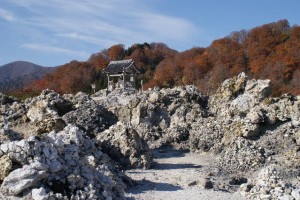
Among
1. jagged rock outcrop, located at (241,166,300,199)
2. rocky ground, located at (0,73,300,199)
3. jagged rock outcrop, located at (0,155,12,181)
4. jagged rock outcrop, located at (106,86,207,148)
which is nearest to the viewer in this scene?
jagged rock outcrop, located at (0,155,12,181)

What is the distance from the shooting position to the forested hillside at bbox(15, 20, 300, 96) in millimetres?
46844

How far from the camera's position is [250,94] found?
25.9 metres

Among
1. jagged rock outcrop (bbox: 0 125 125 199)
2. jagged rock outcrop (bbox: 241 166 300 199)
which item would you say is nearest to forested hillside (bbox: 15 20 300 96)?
jagged rock outcrop (bbox: 241 166 300 199)

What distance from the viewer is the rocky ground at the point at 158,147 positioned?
1009cm

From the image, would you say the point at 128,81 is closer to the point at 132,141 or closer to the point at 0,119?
the point at 0,119

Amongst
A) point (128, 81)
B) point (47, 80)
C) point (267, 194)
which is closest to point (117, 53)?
point (47, 80)

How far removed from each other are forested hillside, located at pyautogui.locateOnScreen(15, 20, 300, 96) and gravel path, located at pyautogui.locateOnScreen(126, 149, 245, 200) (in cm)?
2297

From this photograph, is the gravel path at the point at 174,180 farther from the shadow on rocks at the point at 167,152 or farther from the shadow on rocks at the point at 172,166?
the shadow on rocks at the point at 167,152

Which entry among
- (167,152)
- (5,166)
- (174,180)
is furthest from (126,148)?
(5,166)

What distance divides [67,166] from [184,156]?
1280cm

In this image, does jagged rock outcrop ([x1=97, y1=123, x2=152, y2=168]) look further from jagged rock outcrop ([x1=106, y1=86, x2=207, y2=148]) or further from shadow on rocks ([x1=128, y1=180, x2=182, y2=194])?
jagged rock outcrop ([x1=106, y1=86, x2=207, y2=148])

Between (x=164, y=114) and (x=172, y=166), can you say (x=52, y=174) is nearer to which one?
(x=172, y=166)

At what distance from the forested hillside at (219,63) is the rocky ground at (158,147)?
17108 mm

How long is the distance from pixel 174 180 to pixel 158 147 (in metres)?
8.36
